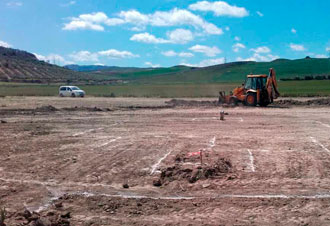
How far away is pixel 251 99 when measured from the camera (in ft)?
113

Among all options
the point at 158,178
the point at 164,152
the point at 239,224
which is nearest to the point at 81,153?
the point at 164,152

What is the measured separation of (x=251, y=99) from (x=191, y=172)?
83.2 feet

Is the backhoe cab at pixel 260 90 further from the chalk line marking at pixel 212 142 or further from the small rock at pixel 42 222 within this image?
the small rock at pixel 42 222

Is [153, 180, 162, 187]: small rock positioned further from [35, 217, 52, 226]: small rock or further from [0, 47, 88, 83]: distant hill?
[0, 47, 88, 83]: distant hill

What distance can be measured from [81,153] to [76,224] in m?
6.43

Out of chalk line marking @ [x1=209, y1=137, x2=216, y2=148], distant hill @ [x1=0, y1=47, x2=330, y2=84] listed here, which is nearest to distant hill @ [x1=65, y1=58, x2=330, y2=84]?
distant hill @ [x1=0, y1=47, x2=330, y2=84]

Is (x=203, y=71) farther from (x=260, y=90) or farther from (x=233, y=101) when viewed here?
(x=260, y=90)

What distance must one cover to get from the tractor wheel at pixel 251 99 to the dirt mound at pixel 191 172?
24.2m

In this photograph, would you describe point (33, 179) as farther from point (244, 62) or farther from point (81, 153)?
point (244, 62)

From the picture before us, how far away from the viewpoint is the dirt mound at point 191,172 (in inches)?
386

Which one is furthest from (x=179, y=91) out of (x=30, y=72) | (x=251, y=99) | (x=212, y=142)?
(x=30, y=72)

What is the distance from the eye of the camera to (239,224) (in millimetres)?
7000

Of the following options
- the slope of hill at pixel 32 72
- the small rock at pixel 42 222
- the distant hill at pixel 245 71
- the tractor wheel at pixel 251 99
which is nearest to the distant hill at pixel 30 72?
the slope of hill at pixel 32 72

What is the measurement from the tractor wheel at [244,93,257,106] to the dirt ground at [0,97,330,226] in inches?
665
